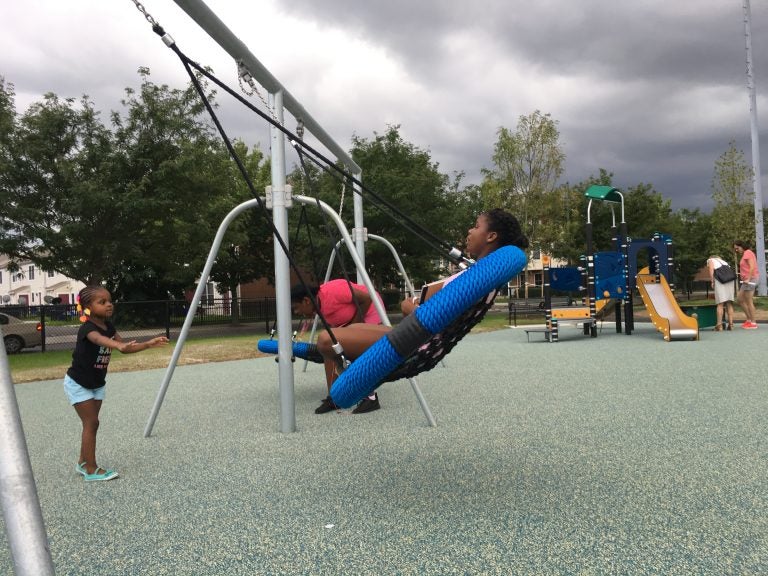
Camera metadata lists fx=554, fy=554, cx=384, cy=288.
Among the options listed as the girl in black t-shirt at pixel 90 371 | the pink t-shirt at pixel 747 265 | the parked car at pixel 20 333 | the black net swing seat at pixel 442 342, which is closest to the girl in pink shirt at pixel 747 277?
the pink t-shirt at pixel 747 265

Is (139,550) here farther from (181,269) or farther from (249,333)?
(181,269)

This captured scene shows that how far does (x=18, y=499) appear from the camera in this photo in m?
1.15

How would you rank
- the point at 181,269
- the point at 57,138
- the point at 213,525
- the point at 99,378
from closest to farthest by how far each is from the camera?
the point at 213,525, the point at 99,378, the point at 57,138, the point at 181,269

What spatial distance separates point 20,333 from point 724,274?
1736cm

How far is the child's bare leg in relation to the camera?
3.52 m

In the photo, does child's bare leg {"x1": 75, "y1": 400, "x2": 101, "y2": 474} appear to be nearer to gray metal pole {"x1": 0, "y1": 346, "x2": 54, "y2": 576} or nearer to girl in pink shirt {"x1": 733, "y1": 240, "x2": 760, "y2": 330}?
gray metal pole {"x1": 0, "y1": 346, "x2": 54, "y2": 576}

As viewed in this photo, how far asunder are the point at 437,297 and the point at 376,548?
3.60 feet

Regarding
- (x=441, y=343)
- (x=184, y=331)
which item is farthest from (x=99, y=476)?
(x=441, y=343)

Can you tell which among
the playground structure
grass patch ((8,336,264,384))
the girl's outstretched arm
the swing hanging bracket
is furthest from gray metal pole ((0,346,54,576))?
the playground structure

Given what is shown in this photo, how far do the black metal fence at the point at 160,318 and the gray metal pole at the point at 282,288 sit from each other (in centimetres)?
972

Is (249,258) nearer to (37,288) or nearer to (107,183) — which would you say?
(107,183)

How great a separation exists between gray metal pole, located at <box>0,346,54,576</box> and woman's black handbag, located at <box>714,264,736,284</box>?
13.5 m

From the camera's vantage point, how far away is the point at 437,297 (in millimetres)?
2141

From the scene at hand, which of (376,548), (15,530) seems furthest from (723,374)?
(15,530)
